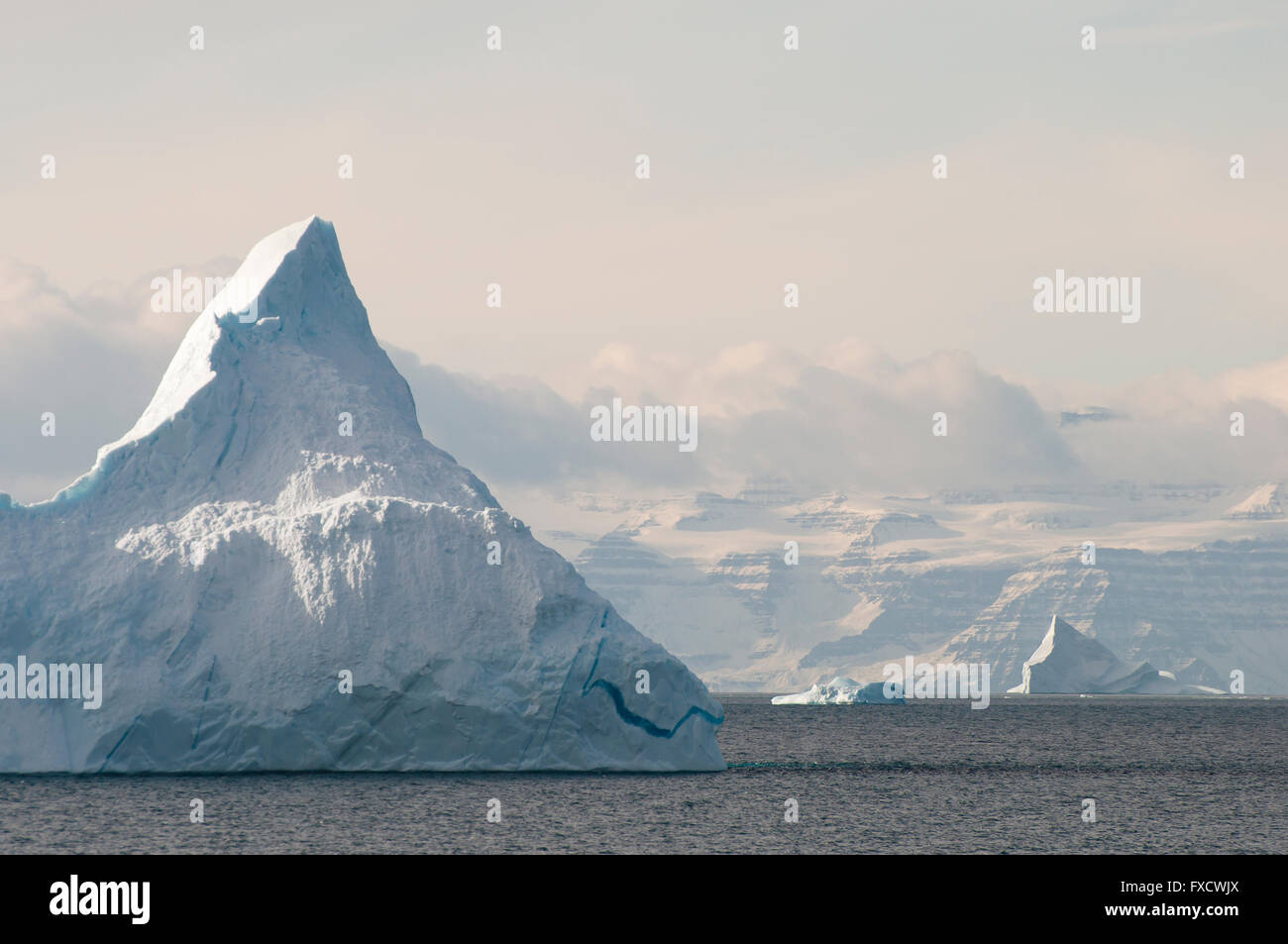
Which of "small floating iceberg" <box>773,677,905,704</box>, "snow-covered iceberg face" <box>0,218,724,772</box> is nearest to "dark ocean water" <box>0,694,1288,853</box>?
"snow-covered iceberg face" <box>0,218,724,772</box>

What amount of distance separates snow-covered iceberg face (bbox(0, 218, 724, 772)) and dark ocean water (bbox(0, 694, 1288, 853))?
1143 millimetres

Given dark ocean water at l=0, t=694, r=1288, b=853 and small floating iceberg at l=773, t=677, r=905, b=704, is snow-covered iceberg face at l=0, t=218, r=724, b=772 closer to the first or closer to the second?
dark ocean water at l=0, t=694, r=1288, b=853

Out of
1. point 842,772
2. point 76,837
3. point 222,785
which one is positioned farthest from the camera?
point 842,772

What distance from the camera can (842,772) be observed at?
168ft

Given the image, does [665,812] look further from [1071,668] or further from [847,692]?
[1071,668]

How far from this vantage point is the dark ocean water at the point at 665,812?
29781 mm

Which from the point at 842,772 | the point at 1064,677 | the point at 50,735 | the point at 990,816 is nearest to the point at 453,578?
the point at 50,735

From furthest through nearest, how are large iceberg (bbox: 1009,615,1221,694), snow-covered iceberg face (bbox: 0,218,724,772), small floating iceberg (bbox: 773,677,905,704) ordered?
1. large iceberg (bbox: 1009,615,1221,694)
2. small floating iceberg (bbox: 773,677,905,704)
3. snow-covered iceberg face (bbox: 0,218,724,772)

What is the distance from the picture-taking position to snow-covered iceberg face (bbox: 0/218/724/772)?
1439 inches

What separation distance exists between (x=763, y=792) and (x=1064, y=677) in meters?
142
